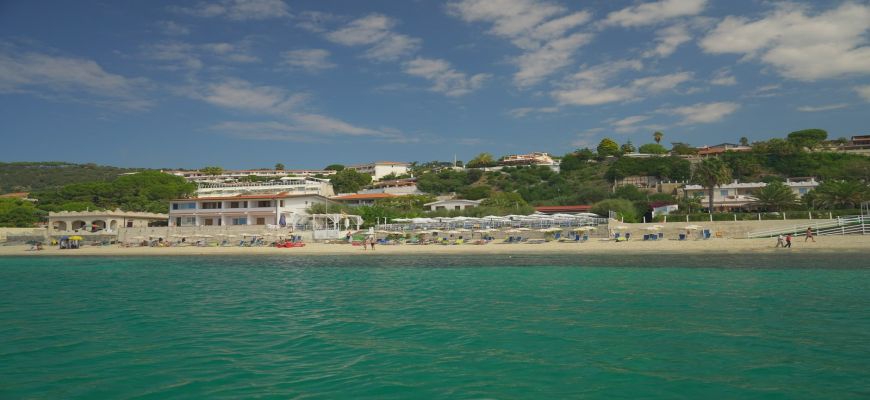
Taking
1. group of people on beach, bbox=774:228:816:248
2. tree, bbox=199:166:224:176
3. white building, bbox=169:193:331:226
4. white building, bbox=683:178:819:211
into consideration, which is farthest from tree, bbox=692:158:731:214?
tree, bbox=199:166:224:176

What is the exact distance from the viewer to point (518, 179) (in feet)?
265

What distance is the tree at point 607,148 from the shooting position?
91.8 metres

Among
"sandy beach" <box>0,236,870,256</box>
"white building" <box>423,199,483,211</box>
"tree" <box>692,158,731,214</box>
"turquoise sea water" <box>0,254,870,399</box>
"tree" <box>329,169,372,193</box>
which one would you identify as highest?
"tree" <box>329,169,372,193</box>

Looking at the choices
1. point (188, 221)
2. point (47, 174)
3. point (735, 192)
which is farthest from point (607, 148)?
point (47, 174)

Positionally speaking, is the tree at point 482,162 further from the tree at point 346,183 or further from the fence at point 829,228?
the fence at point 829,228

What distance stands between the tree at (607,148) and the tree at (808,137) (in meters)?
26.5

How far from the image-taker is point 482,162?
104 m

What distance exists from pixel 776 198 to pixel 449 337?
43911mm

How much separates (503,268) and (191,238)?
30.2m

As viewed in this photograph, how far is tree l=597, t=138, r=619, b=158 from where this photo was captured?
91750mm

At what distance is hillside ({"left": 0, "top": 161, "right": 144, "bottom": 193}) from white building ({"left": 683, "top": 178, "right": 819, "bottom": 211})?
4128 inches

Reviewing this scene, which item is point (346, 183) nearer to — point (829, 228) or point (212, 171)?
point (212, 171)

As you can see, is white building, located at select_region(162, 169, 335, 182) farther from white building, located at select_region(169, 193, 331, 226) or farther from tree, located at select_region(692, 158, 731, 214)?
tree, located at select_region(692, 158, 731, 214)

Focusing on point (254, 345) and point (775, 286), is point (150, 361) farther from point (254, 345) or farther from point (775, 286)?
point (775, 286)
